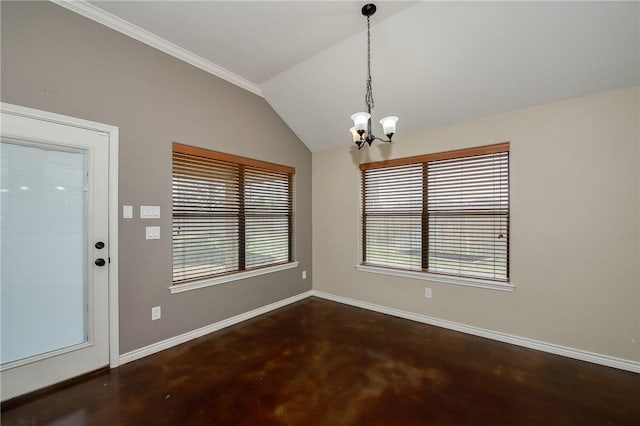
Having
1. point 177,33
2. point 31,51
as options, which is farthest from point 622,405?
point 31,51

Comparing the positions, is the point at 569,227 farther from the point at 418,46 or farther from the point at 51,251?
the point at 51,251

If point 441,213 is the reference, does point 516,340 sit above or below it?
below

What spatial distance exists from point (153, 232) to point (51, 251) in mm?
730

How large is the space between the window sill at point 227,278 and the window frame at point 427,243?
1154mm

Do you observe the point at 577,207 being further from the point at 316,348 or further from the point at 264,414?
the point at 264,414

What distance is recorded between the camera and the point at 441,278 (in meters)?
3.30

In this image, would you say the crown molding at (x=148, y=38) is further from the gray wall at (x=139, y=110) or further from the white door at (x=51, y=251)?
the white door at (x=51, y=251)

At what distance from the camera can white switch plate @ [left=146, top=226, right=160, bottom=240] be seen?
263 cm

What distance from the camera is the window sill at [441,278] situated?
9.61 ft

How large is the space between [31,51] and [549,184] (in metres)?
4.66

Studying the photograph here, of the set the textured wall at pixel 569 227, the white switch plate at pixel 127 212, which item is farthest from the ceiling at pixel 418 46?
the white switch plate at pixel 127 212

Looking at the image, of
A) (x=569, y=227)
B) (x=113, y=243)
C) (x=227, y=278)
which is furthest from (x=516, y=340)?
(x=113, y=243)

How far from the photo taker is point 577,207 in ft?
8.36

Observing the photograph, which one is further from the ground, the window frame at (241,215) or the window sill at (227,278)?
the window frame at (241,215)
